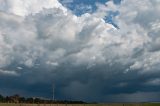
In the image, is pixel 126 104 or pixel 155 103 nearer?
pixel 126 104

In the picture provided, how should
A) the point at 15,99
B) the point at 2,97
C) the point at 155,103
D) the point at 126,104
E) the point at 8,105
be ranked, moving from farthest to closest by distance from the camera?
the point at 155,103 → the point at 2,97 → the point at 126,104 → the point at 15,99 → the point at 8,105

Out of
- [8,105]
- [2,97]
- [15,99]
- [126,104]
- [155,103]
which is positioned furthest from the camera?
[155,103]

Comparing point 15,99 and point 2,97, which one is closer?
point 15,99

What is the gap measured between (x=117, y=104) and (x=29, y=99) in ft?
116

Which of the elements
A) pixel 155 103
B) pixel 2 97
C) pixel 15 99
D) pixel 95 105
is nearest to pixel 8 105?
pixel 15 99

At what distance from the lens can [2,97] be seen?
531 ft

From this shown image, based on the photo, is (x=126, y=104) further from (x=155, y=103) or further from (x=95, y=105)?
(x=155, y=103)

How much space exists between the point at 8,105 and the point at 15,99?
38.6 meters

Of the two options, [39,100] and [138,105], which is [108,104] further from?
[39,100]

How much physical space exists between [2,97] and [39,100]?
628 inches

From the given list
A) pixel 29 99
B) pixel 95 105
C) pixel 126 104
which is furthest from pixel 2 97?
pixel 126 104

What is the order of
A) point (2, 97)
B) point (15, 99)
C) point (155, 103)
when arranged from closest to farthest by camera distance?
point (15, 99) < point (2, 97) < point (155, 103)

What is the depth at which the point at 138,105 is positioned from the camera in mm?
159000

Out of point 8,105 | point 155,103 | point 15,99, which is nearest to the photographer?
point 8,105
